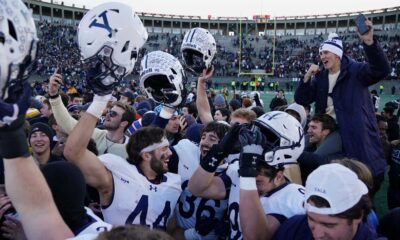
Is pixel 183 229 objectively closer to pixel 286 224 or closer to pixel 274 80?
pixel 286 224

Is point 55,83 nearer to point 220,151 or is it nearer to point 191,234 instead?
point 191,234

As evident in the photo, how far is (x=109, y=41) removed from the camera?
2.27m

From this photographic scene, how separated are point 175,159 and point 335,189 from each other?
6.11ft

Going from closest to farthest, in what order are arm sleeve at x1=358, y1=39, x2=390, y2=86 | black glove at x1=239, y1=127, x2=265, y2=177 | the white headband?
black glove at x1=239, y1=127, x2=265, y2=177 < the white headband < arm sleeve at x1=358, y1=39, x2=390, y2=86

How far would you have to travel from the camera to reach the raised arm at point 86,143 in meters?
2.35

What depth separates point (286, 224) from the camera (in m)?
2.27

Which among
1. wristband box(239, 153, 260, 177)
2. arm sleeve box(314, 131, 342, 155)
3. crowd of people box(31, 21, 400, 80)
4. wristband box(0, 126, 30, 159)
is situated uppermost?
crowd of people box(31, 21, 400, 80)

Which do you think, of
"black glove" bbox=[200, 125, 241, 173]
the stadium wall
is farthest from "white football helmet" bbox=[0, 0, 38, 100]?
the stadium wall

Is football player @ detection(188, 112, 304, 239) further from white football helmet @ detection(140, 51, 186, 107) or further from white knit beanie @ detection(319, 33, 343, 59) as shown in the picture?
white knit beanie @ detection(319, 33, 343, 59)

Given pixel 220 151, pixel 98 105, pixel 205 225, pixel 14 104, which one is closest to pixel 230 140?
pixel 220 151

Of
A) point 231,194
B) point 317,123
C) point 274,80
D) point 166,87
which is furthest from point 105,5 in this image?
point 274,80

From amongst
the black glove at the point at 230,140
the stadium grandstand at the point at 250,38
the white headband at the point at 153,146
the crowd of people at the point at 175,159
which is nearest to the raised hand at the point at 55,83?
the crowd of people at the point at 175,159

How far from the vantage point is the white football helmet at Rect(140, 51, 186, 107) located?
3.33 m

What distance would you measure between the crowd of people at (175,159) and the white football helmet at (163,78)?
0.4 inches
